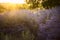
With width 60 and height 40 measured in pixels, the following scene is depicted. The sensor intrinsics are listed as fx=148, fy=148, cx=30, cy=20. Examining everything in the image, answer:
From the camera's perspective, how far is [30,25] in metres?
1.41

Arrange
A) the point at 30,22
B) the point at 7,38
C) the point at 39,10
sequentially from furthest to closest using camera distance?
1. the point at 39,10
2. the point at 30,22
3. the point at 7,38

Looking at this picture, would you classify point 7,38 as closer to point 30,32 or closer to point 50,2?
point 30,32

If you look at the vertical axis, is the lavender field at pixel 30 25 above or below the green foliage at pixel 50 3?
below

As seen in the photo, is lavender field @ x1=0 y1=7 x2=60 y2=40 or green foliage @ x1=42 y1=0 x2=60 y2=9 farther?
green foliage @ x1=42 y1=0 x2=60 y2=9

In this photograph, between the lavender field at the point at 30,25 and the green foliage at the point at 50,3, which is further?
the green foliage at the point at 50,3

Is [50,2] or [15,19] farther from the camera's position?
[50,2]

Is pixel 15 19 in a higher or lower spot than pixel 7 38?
higher

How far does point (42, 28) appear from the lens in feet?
4.56

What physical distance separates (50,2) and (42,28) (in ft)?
1.64

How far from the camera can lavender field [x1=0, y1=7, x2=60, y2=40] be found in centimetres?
132

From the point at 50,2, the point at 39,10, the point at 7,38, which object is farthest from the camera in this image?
the point at 50,2

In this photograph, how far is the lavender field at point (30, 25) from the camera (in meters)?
1.32

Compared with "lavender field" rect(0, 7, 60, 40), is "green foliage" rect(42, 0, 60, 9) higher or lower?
higher

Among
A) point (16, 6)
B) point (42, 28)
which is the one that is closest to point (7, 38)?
point (42, 28)
